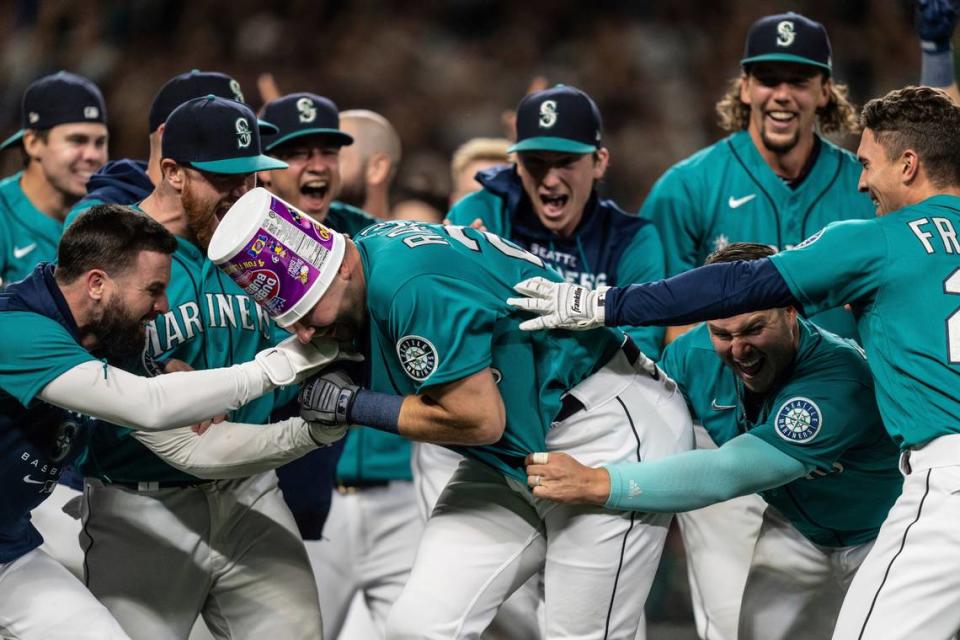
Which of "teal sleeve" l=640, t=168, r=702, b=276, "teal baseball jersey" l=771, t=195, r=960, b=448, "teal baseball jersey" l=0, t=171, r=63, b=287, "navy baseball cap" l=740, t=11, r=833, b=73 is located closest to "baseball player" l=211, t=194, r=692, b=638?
"teal baseball jersey" l=771, t=195, r=960, b=448

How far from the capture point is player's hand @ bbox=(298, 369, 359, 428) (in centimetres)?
366

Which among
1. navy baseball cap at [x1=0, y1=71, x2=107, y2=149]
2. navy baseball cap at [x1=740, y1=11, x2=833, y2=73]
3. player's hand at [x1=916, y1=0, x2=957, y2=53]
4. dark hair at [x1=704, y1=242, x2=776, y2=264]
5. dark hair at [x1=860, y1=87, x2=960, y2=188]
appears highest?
player's hand at [x1=916, y1=0, x2=957, y2=53]

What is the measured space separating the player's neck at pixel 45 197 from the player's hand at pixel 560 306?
3.08 m

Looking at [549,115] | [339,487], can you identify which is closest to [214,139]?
[549,115]

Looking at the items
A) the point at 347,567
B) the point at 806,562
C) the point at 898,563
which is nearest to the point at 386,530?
the point at 347,567

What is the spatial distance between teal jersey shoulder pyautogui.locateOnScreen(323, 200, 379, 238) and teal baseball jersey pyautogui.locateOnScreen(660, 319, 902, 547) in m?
1.48

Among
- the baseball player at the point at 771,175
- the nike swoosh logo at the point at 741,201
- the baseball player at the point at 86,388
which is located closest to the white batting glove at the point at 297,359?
the baseball player at the point at 86,388

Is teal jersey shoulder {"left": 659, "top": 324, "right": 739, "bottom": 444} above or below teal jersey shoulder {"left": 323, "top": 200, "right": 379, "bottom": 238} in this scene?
below

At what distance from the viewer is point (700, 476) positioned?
381cm

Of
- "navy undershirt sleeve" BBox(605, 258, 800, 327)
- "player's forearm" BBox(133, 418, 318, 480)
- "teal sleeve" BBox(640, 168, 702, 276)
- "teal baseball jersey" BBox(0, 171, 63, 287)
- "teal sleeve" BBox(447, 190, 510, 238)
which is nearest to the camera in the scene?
"navy undershirt sleeve" BBox(605, 258, 800, 327)

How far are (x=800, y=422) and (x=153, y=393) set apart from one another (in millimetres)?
1824

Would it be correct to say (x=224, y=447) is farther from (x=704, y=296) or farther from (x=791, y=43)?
(x=791, y=43)

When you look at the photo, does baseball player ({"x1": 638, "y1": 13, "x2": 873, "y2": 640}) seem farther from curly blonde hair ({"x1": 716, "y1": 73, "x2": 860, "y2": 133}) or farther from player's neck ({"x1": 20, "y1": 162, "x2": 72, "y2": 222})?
player's neck ({"x1": 20, "y1": 162, "x2": 72, "y2": 222})

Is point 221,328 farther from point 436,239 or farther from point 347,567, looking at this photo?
point 347,567
